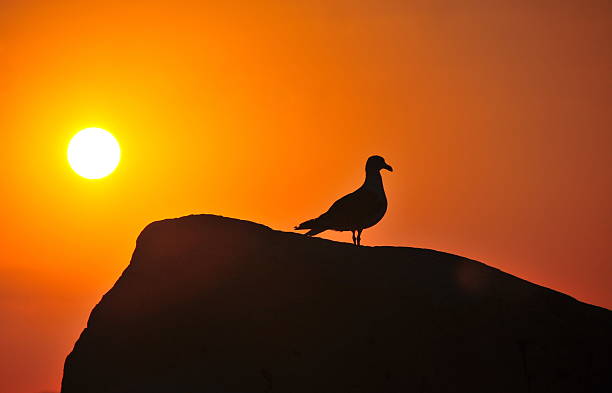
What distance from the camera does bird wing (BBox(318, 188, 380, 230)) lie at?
646 inches

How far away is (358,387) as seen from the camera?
11.3 m

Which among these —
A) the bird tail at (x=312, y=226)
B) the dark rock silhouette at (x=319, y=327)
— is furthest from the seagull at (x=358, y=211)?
the dark rock silhouette at (x=319, y=327)

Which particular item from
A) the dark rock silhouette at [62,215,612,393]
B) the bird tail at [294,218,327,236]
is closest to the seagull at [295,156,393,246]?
the bird tail at [294,218,327,236]

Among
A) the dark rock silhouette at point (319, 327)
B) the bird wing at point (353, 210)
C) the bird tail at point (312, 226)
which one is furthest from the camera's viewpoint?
the bird tail at point (312, 226)

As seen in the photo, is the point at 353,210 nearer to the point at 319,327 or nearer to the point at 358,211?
the point at 358,211

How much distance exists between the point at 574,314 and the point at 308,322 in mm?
4168

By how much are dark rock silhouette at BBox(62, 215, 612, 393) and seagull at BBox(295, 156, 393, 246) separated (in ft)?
10.8

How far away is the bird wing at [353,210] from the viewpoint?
1641cm

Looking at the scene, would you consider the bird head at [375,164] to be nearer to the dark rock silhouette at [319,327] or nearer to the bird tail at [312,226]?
the bird tail at [312,226]

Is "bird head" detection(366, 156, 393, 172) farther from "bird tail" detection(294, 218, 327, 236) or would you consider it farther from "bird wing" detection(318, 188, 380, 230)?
"bird tail" detection(294, 218, 327, 236)

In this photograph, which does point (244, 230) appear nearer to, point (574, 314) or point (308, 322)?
point (308, 322)

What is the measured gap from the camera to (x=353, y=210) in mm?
16484

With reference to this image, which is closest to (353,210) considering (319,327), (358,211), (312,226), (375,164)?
(358,211)

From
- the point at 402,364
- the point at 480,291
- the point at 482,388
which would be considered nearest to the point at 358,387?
the point at 402,364
